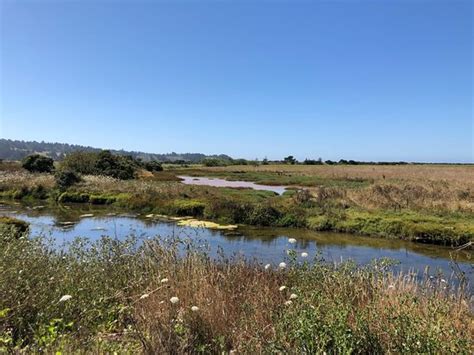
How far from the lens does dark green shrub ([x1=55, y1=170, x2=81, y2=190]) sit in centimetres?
4097

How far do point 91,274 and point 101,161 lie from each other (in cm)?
5196

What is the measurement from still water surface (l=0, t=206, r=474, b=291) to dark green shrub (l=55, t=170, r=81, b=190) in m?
12.0

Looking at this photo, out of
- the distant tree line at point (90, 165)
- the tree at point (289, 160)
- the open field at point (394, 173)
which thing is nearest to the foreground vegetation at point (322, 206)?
the distant tree line at point (90, 165)

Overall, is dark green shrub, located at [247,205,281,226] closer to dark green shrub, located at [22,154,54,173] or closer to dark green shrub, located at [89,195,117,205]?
dark green shrub, located at [89,195,117,205]

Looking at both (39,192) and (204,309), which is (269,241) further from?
(39,192)

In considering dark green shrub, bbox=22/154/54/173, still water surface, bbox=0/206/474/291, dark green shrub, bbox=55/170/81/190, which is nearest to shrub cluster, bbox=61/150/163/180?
dark green shrub, bbox=22/154/54/173

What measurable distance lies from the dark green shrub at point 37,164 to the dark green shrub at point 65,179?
18.5m

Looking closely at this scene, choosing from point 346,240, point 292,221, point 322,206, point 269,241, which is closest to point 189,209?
point 292,221

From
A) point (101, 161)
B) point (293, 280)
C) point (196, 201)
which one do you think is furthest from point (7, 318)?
point (101, 161)

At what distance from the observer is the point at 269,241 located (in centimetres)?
2078

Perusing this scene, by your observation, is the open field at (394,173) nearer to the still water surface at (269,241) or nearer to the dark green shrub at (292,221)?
the dark green shrub at (292,221)

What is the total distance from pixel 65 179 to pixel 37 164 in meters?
20.5

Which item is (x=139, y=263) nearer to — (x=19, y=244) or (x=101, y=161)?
(x=19, y=244)

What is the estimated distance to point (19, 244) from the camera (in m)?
6.12
